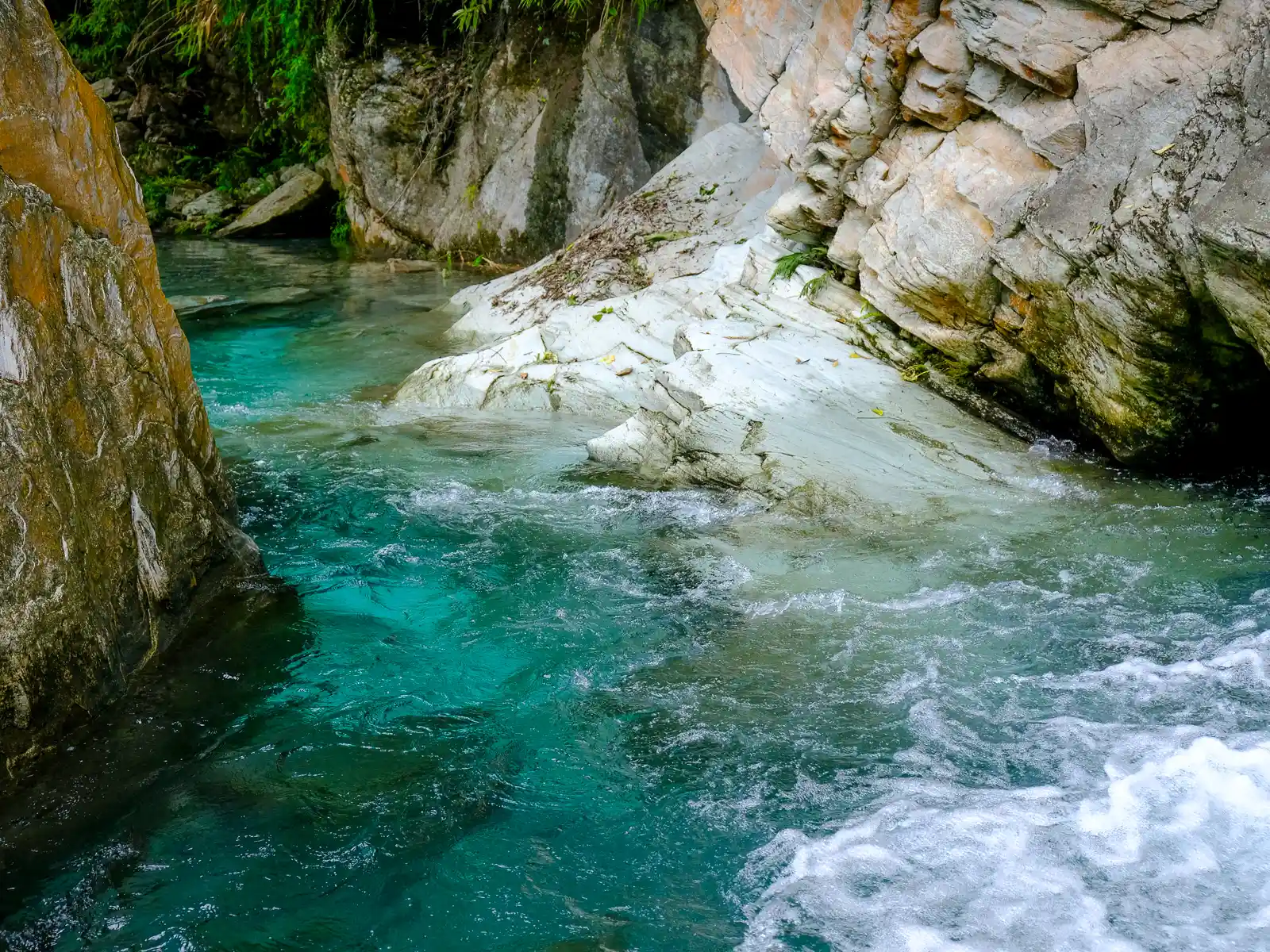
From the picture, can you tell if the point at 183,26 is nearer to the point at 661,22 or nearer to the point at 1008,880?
the point at 661,22

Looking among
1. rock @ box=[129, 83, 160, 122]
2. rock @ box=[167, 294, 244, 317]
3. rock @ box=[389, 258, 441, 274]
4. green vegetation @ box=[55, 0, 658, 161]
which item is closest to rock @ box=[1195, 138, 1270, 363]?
green vegetation @ box=[55, 0, 658, 161]

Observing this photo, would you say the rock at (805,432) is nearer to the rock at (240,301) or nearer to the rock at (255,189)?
the rock at (240,301)

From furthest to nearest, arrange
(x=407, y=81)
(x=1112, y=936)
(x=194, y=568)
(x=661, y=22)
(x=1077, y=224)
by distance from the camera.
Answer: (x=407, y=81) < (x=661, y=22) < (x=1077, y=224) < (x=194, y=568) < (x=1112, y=936)

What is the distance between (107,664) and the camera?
3.82 m

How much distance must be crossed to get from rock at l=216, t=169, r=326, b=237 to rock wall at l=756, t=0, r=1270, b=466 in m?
11.6

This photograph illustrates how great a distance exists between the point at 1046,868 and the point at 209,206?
17520mm

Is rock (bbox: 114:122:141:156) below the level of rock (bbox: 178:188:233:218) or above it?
above

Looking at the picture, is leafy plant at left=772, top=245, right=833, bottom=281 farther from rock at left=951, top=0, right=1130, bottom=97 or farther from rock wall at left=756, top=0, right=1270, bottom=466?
rock at left=951, top=0, right=1130, bottom=97

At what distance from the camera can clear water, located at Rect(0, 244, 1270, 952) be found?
9.90ft

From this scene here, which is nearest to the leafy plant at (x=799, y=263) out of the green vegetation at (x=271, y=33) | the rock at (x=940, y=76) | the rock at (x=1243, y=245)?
the rock at (x=940, y=76)

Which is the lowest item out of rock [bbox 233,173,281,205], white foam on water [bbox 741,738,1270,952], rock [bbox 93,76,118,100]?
white foam on water [bbox 741,738,1270,952]

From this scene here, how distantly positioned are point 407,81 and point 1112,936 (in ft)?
43.2

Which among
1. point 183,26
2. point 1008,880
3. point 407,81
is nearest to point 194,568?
point 1008,880

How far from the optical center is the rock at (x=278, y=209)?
55.3 ft
